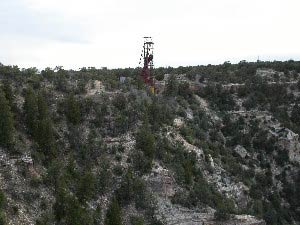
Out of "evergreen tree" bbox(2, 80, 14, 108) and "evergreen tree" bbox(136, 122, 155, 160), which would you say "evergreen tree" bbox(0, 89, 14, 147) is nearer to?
"evergreen tree" bbox(2, 80, 14, 108)

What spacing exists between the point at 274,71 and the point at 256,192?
2385cm

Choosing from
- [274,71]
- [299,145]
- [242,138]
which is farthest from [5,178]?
[274,71]

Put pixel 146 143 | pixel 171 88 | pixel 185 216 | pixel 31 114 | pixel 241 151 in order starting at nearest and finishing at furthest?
1. pixel 31 114
2. pixel 185 216
3. pixel 146 143
4. pixel 241 151
5. pixel 171 88

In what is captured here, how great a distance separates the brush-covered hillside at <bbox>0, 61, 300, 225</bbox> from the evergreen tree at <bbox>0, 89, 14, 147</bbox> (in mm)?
62

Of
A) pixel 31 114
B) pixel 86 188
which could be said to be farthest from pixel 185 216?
pixel 31 114

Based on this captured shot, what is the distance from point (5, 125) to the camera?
3519 centimetres

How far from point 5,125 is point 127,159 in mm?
9342

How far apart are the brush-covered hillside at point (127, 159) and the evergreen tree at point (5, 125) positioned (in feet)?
0.20

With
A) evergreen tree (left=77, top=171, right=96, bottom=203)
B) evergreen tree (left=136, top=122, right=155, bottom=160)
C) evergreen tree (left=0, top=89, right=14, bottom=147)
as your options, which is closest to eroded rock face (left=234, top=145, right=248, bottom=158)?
evergreen tree (left=136, top=122, right=155, bottom=160)

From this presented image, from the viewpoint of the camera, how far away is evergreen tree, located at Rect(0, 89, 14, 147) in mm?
35188

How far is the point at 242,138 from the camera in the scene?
195ft

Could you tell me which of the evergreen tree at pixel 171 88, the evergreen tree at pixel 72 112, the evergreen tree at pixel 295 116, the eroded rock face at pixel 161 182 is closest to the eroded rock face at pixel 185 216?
the eroded rock face at pixel 161 182

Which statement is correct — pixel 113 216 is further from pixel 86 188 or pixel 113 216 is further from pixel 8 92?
pixel 8 92

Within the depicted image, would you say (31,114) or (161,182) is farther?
(161,182)
